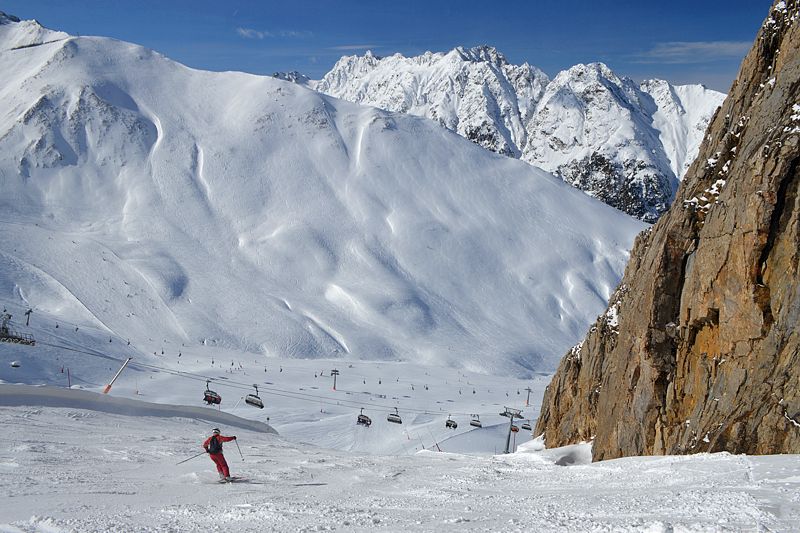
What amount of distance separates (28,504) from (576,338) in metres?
99.5

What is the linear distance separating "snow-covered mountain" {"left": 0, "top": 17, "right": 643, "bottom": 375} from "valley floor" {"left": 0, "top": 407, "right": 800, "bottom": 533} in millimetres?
57454

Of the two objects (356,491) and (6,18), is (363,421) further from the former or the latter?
(6,18)

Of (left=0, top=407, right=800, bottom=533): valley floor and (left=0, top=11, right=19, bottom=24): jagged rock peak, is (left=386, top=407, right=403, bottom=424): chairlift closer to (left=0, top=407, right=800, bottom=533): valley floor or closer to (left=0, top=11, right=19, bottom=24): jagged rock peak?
(left=0, top=407, right=800, bottom=533): valley floor

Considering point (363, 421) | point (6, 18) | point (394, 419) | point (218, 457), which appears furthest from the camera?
point (6, 18)

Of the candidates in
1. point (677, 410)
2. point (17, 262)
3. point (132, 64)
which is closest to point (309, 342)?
point (17, 262)

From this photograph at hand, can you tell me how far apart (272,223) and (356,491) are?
104 metres

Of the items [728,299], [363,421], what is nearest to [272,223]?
[363,421]

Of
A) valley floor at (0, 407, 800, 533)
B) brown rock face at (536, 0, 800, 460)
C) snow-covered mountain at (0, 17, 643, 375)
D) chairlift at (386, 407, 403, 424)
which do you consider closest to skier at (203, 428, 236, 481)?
valley floor at (0, 407, 800, 533)

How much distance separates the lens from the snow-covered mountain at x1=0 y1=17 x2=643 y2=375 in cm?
8619

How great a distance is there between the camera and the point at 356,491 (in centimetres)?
1130

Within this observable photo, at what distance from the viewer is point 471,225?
124 metres

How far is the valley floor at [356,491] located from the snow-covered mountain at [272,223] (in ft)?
188

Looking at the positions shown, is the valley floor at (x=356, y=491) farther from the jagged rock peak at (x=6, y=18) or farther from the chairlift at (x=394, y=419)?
the jagged rock peak at (x=6, y=18)

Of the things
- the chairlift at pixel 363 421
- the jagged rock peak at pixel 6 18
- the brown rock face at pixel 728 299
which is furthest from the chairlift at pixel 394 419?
the jagged rock peak at pixel 6 18
